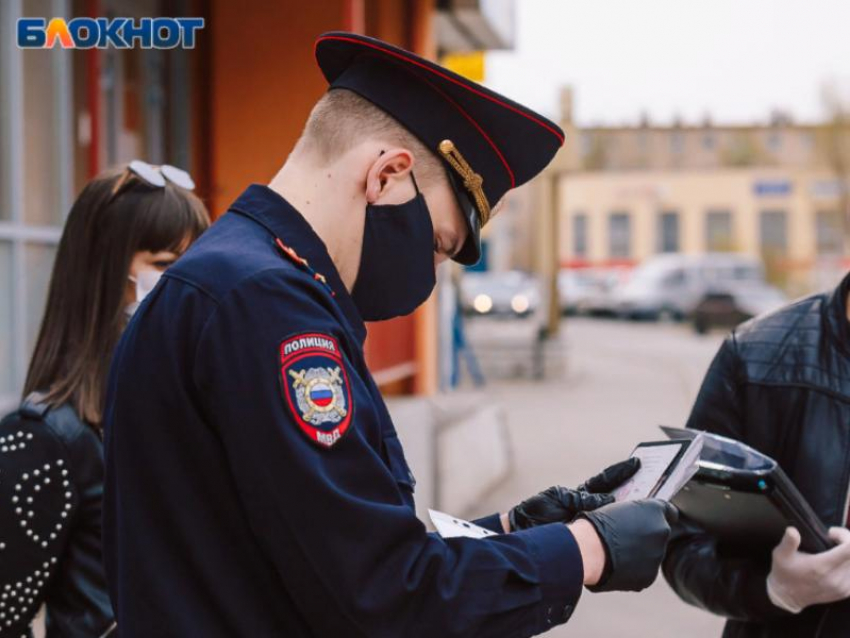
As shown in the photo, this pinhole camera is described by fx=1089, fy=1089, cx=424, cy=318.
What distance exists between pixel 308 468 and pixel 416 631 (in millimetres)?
245

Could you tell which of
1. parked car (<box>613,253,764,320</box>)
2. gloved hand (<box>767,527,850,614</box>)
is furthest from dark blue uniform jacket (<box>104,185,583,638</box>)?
parked car (<box>613,253,764,320</box>)

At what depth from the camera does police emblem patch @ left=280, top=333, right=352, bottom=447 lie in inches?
51.2

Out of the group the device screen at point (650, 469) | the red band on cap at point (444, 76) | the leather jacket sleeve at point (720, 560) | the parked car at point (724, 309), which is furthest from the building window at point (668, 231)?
the red band on cap at point (444, 76)

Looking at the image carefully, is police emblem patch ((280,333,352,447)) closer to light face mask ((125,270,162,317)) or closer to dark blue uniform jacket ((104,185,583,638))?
dark blue uniform jacket ((104,185,583,638))

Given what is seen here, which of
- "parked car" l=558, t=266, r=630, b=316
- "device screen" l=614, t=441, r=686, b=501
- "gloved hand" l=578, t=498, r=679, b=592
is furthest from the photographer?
"parked car" l=558, t=266, r=630, b=316

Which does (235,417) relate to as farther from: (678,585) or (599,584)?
(678,585)

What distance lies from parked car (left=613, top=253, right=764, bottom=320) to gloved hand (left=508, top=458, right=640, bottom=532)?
3255cm

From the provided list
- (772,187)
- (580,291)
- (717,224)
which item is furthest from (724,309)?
(717,224)

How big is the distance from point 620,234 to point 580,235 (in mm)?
2281

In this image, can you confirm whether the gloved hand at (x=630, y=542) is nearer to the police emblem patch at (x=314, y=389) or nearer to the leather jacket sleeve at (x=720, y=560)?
the police emblem patch at (x=314, y=389)

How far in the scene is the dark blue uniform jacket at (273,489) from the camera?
4.26 ft

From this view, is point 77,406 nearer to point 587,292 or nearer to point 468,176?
point 468,176

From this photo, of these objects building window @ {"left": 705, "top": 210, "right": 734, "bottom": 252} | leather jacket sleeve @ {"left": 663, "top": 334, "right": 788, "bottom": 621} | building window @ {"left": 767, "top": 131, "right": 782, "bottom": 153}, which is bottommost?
leather jacket sleeve @ {"left": 663, "top": 334, "right": 788, "bottom": 621}

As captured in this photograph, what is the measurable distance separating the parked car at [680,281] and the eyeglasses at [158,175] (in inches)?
1265
